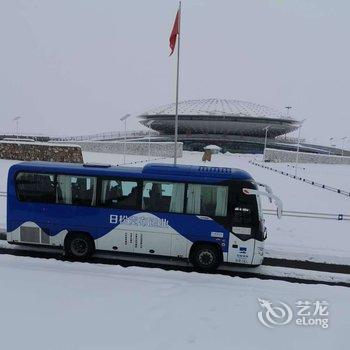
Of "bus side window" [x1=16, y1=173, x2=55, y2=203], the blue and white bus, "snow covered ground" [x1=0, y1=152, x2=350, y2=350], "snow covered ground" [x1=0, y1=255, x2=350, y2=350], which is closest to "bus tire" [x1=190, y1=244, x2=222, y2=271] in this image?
the blue and white bus

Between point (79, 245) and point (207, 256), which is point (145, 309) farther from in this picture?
point (79, 245)

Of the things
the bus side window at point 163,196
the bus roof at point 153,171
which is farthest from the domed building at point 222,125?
the bus side window at point 163,196

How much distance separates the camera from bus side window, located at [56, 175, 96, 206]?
39.6ft

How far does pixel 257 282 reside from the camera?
10.3 m

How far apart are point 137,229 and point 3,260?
13.2 feet

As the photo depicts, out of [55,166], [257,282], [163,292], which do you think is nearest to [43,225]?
[55,166]

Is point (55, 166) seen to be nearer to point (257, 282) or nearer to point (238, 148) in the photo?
point (257, 282)

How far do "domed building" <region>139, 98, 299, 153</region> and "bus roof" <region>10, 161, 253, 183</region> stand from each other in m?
74.1

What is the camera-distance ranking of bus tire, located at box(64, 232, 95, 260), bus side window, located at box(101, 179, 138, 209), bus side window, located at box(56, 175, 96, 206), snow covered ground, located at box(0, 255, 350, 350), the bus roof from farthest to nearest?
1. bus tire, located at box(64, 232, 95, 260)
2. bus side window, located at box(56, 175, 96, 206)
3. bus side window, located at box(101, 179, 138, 209)
4. the bus roof
5. snow covered ground, located at box(0, 255, 350, 350)

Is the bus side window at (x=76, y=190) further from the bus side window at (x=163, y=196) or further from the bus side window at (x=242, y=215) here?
the bus side window at (x=242, y=215)

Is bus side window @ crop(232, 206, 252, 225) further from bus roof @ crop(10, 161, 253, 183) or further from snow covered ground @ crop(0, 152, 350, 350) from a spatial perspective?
snow covered ground @ crop(0, 152, 350, 350)

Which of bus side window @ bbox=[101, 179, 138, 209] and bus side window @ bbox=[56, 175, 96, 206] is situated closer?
bus side window @ bbox=[101, 179, 138, 209]

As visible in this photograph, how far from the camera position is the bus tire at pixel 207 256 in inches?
453
